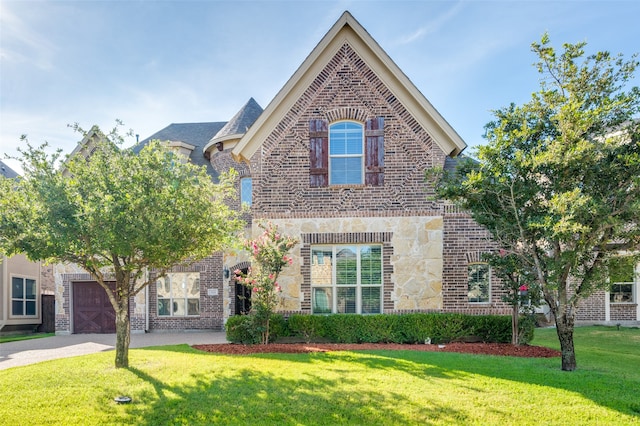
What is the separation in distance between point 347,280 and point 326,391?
5678 mm

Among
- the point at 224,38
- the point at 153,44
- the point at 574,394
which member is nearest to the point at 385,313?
the point at 574,394

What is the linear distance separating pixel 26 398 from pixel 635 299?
2079 cm

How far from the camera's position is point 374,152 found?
40.7 ft

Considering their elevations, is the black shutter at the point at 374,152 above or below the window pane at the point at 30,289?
above

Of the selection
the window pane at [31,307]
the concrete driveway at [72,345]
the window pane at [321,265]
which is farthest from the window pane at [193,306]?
the window pane at [31,307]

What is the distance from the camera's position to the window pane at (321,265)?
1232 cm

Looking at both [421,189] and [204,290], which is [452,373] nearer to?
[421,189]

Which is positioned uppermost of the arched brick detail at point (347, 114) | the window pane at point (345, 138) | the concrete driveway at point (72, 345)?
the arched brick detail at point (347, 114)

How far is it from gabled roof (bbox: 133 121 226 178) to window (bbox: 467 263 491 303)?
38.2ft

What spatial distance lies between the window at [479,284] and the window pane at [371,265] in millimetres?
2930

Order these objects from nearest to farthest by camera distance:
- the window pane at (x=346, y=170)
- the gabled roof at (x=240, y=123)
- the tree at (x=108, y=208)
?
1. the tree at (x=108, y=208)
2. the window pane at (x=346, y=170)
3. the gabled roof at (x=240, y=123)

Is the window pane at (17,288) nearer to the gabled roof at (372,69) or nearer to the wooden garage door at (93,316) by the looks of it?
the wooden garage door at (93,316)

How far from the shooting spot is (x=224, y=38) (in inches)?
440

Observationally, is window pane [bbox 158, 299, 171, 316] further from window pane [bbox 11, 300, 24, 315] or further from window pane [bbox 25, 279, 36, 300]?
window pane [bbox 25, 279, 36, 300]
